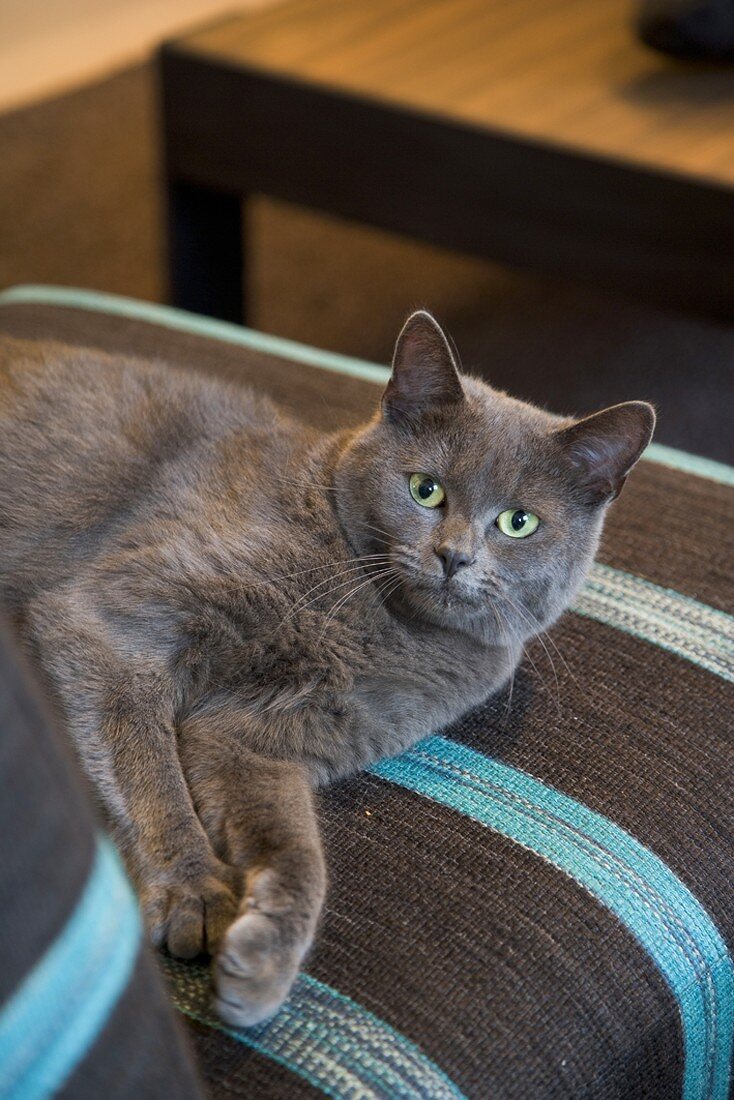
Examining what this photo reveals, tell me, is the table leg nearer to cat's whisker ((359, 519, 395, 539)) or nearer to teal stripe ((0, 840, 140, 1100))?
cat's whisker ((359, 519, 395, 539))

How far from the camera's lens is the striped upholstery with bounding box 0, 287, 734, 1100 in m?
0.82

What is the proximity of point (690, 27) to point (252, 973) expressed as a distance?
1.97 m

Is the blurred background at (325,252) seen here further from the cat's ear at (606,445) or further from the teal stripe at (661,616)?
the cat's ear at (606,445)

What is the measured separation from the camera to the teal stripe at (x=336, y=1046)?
0.78m

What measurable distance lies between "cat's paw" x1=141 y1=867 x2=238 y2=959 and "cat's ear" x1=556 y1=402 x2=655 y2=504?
0.47 metres

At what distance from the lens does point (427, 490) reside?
111 centimetres

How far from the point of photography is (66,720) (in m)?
1.00

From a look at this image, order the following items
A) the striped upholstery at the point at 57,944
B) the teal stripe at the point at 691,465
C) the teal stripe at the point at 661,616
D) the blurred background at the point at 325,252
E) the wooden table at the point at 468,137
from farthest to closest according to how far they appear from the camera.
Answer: the blurred background at the point at 325,252 → the wooden table at the point at 468,137 → the teal stripe at the point at 691,465 → the teal stripe at the point at 661,616 → the striped upholstery at the point at 57,944

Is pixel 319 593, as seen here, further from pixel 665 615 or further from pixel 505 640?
pixel 665 615

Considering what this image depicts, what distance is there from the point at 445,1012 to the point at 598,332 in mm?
1732

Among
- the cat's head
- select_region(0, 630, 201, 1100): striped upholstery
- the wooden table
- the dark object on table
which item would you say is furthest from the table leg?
select_region(0, 630, 201, 1100): striped upholstery

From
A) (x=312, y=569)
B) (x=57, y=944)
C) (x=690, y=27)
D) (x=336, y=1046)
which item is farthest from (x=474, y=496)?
(x=690, y=27)

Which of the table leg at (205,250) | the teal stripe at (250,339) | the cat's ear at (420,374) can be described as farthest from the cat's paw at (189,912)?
the table leg at (205,250)

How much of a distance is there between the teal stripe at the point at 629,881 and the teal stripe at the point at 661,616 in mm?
242
